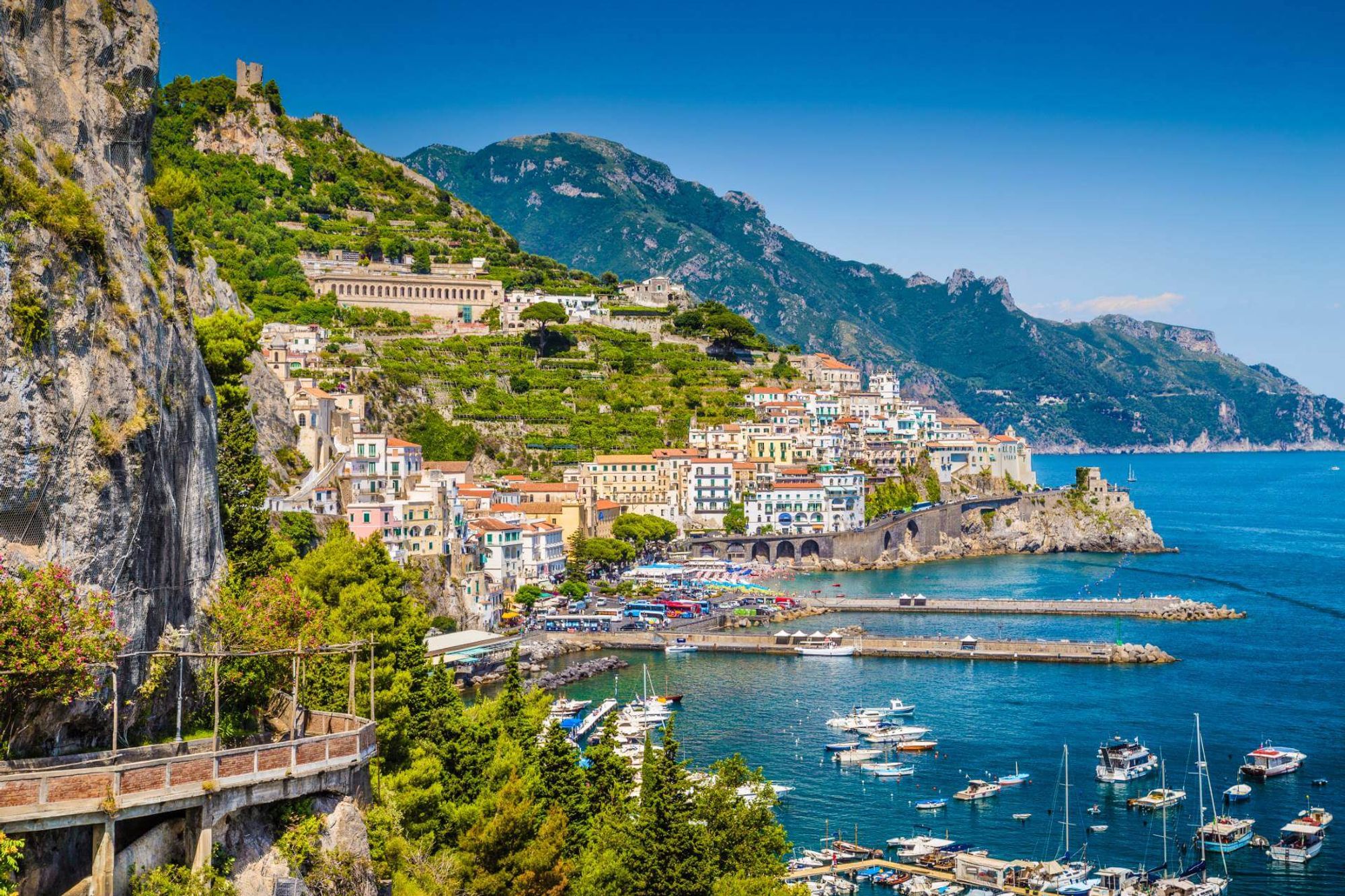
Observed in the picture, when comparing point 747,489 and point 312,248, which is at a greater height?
point 312,248

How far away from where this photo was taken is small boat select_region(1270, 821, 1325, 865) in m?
33.1

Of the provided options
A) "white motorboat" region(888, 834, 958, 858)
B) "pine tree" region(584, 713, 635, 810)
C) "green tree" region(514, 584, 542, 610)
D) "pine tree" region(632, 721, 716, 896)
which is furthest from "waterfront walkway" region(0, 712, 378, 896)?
"green tree" region(514, 584, 542, 610)

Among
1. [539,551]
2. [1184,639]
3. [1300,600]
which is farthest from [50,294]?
[1300,600]

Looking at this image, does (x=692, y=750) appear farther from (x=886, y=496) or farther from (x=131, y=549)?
(x=886, y=496)

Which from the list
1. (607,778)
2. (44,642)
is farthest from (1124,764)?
(44,642)

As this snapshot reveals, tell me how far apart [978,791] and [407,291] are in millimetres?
73073

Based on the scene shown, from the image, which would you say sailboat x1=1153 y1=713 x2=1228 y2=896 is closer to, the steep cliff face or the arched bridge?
the steep cliff face

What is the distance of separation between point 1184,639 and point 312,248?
70.1 metres

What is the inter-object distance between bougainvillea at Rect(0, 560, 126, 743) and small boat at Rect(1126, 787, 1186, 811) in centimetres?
3192

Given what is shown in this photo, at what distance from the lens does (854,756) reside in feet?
137

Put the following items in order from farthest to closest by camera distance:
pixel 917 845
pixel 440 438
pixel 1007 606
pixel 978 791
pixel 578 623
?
1. pixel 440 438
2. pixel 1007 606
3. pixel 578 623
4. pixel 978 791
5. pixel 917 845

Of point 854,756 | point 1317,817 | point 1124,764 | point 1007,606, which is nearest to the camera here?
point 1317,817

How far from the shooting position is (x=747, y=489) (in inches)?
3656

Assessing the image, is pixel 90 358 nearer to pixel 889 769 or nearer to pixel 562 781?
pixel 562 781
